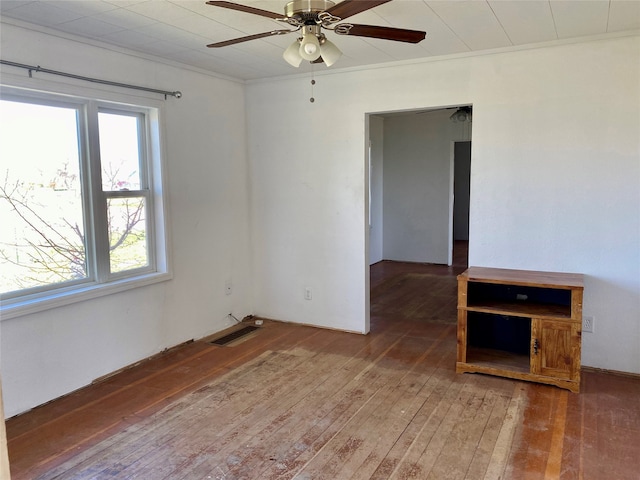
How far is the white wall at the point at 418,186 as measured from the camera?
7812mm

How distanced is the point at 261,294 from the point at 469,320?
2134 mm

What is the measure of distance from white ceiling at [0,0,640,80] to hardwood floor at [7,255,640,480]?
2.34 meters

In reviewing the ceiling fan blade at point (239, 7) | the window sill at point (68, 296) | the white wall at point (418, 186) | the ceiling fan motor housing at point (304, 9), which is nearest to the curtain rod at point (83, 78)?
the window sill at point (68, 296)

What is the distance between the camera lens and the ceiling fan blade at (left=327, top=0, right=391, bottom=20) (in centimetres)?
195

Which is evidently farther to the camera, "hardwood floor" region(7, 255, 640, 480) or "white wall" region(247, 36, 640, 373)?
"white wall" region(247, 36, 640, 373)

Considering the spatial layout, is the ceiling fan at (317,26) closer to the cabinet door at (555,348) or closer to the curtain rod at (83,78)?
the curtain rod at (83,78)

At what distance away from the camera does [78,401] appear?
10.1ft

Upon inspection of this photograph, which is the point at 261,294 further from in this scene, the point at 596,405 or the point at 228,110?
the point at 596,405

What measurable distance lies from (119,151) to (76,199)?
1.72ft

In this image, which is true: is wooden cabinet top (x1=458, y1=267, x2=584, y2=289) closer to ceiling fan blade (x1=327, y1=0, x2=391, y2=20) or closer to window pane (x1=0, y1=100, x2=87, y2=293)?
A: ceiling fan blade (x1=327, y1=0, x2=391, y2=20)

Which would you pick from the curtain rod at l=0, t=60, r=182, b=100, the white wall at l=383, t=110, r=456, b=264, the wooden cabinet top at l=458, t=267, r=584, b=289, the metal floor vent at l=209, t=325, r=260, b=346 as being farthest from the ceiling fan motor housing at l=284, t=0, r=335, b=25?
the white wall at l=383, t=110, r=456, b=264

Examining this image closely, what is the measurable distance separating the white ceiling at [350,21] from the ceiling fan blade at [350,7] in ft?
1.96

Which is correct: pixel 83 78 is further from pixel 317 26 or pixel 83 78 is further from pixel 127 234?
pixel 317 26

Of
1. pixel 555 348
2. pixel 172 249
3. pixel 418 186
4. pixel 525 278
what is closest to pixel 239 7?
pixel 172 249
